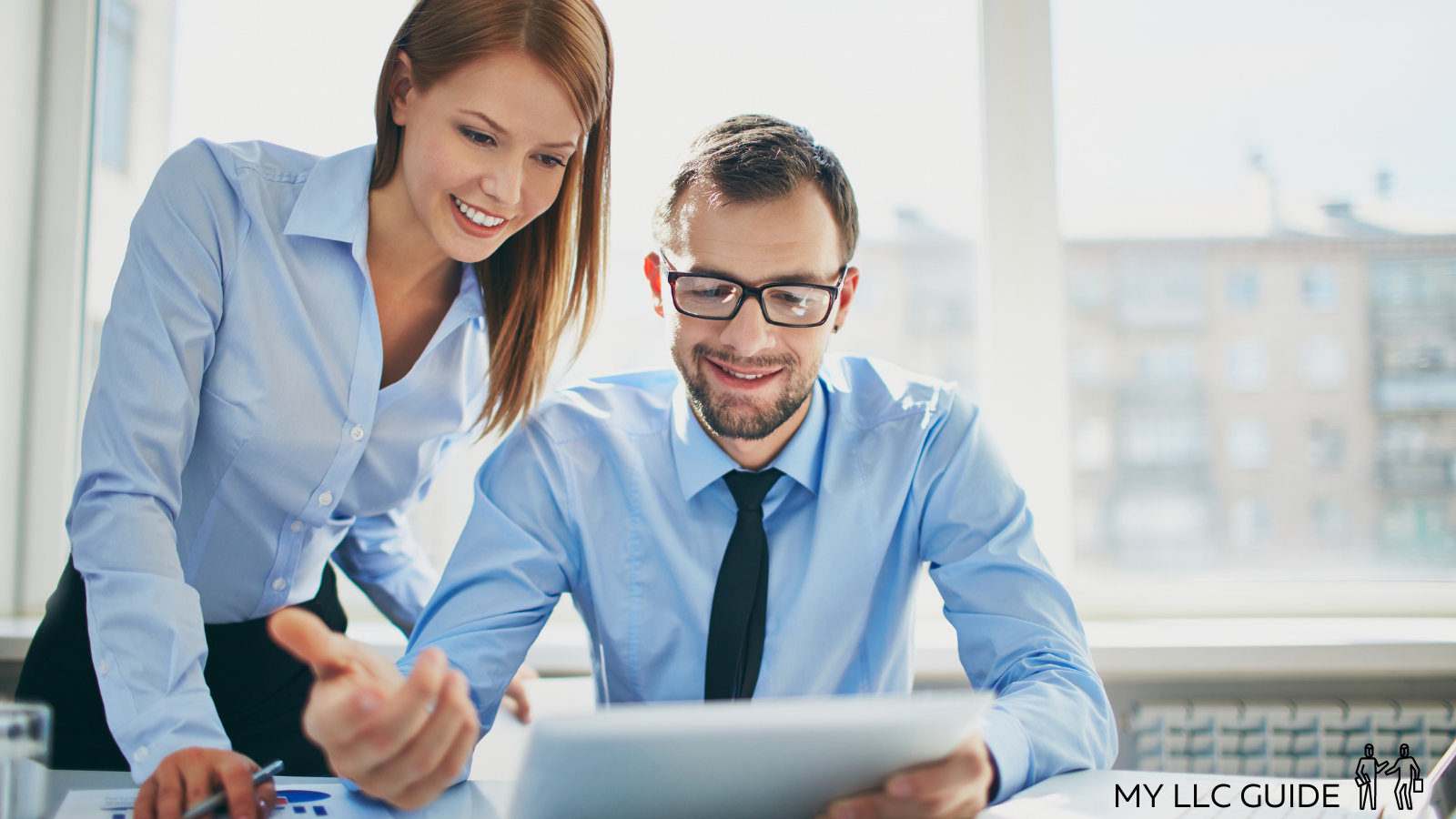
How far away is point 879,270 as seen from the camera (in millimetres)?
2205

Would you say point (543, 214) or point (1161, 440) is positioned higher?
point (543, 214)

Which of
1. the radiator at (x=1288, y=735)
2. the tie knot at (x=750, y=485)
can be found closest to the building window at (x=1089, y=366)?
the radiator at (x=1288, y=735)

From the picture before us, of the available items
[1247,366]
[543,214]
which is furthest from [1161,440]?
[543,214]

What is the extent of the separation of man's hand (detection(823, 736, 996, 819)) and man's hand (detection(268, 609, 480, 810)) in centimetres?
31

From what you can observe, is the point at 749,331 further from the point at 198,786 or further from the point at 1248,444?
the point at 1248,444

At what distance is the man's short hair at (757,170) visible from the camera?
4.31 feet

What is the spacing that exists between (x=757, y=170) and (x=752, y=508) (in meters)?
0.49

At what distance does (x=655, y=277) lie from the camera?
1.47 metres

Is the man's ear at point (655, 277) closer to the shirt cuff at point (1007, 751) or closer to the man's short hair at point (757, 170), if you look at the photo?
the man's short hair at point (757, 170)

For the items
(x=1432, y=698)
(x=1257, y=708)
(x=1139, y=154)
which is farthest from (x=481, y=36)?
(x=1432, y=698)

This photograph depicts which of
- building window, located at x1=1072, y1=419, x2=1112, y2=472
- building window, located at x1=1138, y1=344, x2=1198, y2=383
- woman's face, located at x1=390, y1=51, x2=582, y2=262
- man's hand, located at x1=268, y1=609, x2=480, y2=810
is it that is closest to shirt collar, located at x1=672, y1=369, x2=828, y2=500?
Result: woman's face, located at x1=390, y1=51, x2=582, y2=262

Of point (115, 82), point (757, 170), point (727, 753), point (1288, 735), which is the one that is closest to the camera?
point (727, 753)

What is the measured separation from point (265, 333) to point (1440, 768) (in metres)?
1.40

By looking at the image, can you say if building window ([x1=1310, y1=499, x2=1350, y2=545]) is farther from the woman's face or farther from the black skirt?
the black skirt
